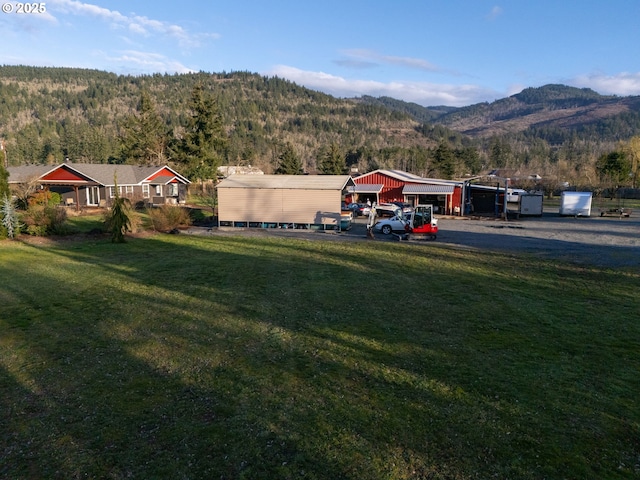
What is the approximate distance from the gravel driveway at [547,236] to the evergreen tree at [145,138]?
38859 millimetres

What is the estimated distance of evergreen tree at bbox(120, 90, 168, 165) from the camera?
61375 mm

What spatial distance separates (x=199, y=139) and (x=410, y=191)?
98.9 ft

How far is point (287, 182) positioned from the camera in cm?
2961

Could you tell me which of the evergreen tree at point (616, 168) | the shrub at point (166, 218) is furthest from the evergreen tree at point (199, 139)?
the evergreen tree at point (616, 168)

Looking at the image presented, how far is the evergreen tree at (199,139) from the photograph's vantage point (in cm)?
5562

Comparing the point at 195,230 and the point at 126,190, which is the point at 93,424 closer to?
the point at 195,230

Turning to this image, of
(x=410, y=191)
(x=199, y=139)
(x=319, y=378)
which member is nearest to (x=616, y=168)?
(x=410, y=191)

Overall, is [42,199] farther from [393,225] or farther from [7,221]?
[393,225]

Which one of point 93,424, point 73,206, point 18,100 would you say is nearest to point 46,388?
point 93,424

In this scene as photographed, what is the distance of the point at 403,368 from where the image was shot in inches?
289

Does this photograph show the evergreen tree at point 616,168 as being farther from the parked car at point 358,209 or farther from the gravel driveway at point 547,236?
the parked car at point 358,209

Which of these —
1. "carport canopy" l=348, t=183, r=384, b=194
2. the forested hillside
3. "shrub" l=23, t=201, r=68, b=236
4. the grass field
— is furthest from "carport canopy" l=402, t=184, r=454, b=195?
"shrub" l=23, t=201, r=68, b=236

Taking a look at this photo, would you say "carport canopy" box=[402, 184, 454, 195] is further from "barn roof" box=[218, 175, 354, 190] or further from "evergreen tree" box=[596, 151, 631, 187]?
"evergreen tree" box=[596, 151, 631, 187]

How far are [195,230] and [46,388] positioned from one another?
2234cm
